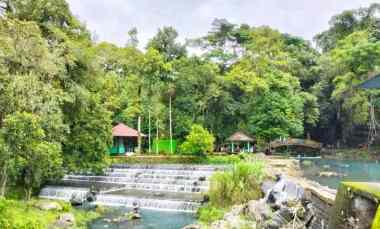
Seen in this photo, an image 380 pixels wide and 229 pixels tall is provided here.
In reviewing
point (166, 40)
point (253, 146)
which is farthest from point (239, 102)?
point (166, 40)

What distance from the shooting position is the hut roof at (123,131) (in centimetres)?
2338

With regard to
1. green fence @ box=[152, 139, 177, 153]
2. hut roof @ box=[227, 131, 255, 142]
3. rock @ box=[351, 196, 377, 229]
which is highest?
hut roof @ box=[227, 131, 255, 142]

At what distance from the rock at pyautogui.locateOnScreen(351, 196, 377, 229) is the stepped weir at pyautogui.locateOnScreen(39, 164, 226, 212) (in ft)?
25.6

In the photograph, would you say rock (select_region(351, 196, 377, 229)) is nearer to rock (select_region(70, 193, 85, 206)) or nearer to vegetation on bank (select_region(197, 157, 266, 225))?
vegetation on bank (select_region(197, 157, 266, 225))

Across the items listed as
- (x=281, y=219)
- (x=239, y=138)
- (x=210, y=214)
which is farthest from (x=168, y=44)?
(x=281, y=219)

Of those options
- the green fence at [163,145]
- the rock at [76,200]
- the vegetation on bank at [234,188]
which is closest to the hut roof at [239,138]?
the green fence at [163,145]

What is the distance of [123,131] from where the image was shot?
77.9ft

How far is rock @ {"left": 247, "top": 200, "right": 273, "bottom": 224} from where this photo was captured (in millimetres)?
6859

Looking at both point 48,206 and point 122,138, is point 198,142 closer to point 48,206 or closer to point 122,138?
point 122,138

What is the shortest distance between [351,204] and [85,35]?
584 inches

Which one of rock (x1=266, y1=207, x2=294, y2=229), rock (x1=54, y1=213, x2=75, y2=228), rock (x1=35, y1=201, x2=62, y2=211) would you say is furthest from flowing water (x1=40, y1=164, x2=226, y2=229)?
rock (x1=266, y1=207, x2=294, y2=229)

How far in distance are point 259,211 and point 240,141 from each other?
17.7 meters

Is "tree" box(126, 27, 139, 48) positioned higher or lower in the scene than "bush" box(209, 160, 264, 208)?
higher

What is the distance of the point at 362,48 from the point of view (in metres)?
24.2
